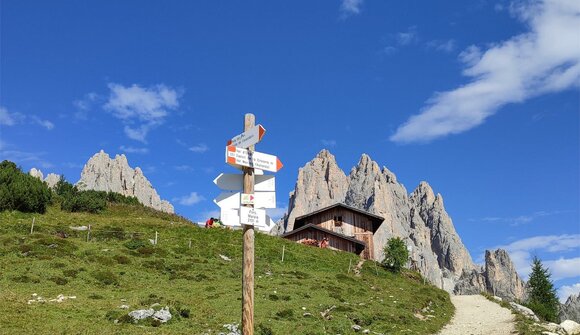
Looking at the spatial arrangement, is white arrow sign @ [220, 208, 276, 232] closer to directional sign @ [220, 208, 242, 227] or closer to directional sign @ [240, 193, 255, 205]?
directional sign @ [220, 208, 242, 227]

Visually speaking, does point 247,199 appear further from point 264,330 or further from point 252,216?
point 264,330

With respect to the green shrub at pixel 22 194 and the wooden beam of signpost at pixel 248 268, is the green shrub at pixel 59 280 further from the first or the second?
the green shrub at pixel 22 194

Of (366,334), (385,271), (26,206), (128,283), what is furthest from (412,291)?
(26,206)

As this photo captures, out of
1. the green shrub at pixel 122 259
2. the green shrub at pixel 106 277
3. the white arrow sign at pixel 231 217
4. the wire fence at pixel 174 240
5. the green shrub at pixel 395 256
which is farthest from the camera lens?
the green shrub at pixel 395 256

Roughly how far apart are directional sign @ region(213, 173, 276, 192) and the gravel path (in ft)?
85.8

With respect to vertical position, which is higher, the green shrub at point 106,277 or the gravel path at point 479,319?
the green shrub at point 106,277

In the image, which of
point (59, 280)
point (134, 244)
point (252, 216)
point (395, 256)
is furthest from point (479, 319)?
point (252, 216)

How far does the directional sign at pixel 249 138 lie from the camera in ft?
32.8

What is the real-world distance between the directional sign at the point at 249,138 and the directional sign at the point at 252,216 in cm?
147

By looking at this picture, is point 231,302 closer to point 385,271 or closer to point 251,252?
point 251,252

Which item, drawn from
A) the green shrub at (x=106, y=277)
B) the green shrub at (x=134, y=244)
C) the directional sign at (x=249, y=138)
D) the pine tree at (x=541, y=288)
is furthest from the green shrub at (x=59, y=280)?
the pine tree at (x=541, y=288)

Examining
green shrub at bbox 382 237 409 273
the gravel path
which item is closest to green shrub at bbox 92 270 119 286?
the gravel path

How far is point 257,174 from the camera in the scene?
1027 cm

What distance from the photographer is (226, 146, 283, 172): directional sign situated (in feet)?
32.5
